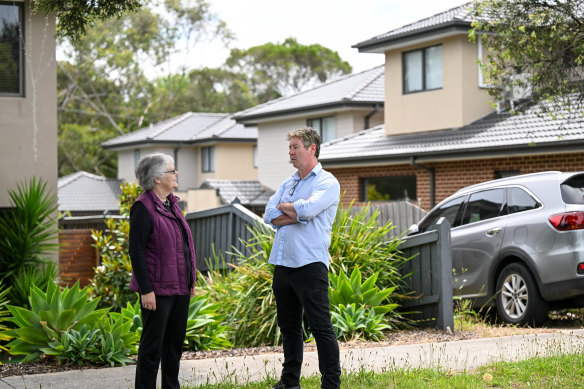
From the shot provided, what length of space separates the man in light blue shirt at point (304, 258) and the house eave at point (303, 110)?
861 inches

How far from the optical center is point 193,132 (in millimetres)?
42688

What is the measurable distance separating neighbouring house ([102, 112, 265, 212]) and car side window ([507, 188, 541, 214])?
27.4m

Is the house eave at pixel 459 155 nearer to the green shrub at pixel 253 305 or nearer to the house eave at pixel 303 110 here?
the house eave at pixel 303 110

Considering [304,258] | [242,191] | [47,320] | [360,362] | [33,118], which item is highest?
[33,118]

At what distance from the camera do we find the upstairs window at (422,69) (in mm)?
22875

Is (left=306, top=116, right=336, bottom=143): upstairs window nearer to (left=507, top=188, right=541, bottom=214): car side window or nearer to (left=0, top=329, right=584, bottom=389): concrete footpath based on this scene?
(left=507, top=188, right=541, bottom=214): car side window

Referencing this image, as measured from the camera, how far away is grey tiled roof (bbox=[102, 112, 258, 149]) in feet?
131

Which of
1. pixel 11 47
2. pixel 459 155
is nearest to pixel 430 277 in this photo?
pixel 11 47

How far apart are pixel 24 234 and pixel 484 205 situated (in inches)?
249

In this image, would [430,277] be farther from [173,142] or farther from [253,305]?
[173,142]

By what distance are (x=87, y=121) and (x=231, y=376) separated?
156ft

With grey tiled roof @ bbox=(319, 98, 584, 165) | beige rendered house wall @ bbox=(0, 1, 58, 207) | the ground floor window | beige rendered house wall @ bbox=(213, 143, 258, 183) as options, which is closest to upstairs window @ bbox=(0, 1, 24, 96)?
beige rendered house wall @ bbox=(0, 1, 58, 207)

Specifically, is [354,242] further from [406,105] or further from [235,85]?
[235,85]

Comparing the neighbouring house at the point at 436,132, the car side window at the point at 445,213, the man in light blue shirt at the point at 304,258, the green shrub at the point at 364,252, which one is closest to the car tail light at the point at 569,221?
the green shrub at the point at 364,252
